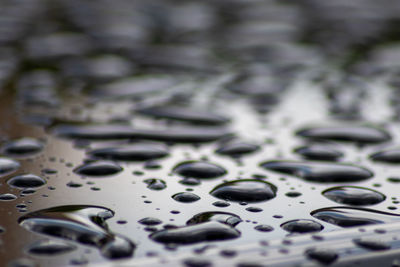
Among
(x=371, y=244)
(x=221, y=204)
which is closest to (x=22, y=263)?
(x=221, y=204)

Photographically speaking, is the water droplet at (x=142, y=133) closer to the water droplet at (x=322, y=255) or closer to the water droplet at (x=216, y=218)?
the water droplet at (x=216, y=218)

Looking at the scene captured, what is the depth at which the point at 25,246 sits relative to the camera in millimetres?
503

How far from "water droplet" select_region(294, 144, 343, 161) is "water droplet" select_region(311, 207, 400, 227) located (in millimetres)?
216

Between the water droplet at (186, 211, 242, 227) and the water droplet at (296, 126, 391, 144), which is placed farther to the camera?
the water droplet at (296, 126, 391, 144)

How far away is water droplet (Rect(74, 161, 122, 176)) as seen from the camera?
737 mm

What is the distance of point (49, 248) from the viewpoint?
0.50 m

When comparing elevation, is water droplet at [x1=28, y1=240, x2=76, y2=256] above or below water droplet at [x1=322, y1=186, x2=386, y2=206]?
below

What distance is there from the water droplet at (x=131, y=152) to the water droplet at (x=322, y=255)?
0.37m

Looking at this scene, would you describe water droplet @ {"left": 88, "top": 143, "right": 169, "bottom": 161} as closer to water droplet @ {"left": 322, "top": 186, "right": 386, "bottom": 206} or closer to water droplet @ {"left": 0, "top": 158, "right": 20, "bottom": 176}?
water droplet @ {"left": 0, "top": 158, "right": 20, "bottom": 176}

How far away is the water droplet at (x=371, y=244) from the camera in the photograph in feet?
1.71

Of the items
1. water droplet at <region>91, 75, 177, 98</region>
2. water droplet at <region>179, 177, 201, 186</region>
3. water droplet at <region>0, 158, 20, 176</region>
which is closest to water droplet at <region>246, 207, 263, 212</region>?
water droplet at <region>179, 177, 201, 186</region>

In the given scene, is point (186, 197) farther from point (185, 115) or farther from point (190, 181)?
point (185, 115)

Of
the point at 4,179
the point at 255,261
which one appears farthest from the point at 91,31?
the point at 255,261

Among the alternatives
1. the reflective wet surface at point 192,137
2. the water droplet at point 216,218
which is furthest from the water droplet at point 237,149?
the water droplet at point 216,218
